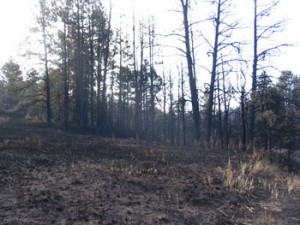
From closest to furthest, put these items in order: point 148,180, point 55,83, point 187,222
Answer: point 187,222
point 148,180
point 55,83

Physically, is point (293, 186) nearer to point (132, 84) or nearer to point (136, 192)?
point (136, 192)

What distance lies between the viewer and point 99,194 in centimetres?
665

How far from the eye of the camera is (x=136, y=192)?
7.07m

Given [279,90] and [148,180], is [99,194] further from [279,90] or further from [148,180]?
[279,90]

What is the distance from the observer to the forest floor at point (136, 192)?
19.0 ft

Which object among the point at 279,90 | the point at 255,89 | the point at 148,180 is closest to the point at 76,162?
the point at 148,180

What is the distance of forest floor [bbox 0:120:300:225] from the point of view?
227 inches

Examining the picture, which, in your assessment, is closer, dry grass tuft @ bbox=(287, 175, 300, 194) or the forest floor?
the forest floor

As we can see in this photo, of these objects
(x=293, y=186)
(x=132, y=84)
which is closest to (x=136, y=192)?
(x=293, y=186)

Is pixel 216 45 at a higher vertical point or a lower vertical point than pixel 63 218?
higher

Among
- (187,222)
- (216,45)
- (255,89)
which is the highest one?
(216,45)

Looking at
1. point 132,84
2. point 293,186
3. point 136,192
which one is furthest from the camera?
point 132,84

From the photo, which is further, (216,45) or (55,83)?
(55,83)

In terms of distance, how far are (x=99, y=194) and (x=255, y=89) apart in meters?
16.5
